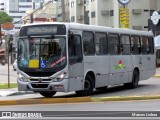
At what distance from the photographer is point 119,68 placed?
75.0 ft

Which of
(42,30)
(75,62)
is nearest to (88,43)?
(75,62)

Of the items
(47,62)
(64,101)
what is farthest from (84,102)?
(47,62)

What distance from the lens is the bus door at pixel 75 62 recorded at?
61.7 feet

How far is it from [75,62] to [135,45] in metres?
6.50

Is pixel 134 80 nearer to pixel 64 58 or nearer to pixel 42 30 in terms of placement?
pixel 64 58

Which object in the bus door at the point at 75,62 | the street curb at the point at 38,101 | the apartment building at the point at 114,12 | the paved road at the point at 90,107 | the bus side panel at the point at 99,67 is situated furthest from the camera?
the apartment building at the point at 114,12

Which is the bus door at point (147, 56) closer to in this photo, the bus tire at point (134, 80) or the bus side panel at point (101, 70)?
the bus tire at point (134, 80)

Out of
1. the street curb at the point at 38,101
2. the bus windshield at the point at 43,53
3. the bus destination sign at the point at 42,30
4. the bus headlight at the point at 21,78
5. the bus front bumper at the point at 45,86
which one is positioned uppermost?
the bus destination sign at the point at 42,30

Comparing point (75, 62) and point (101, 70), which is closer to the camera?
point (75, 62)

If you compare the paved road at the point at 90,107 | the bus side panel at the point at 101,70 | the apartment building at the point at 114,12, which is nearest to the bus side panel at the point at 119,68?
the bus side panel at the point at 101,70

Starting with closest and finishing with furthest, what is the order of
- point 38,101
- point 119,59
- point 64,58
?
point 38,101 < point 64,58 < point 119,59

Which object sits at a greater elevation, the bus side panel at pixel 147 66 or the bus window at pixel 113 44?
the bus window at pixel 113 44

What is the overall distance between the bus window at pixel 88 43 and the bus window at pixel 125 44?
304 centimetres

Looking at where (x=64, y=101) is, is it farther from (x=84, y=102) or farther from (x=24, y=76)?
(x=24, y=76)
